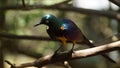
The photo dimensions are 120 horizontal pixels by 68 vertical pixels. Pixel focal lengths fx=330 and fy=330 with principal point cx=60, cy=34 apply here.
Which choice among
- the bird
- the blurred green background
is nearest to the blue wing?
the bird

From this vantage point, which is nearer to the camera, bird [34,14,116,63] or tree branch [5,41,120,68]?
tree branch [5,41,120,68]

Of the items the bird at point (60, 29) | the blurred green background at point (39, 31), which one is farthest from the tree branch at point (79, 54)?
the blurred green background at point (39, 31)

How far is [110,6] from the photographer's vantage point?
3.10 m

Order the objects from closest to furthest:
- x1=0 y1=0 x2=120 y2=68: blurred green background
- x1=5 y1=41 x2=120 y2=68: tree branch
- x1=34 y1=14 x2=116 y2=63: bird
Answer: x1=5 y1=41 x2=120 y2=68: tree branch
x1=34 y1=14 x2=116 y2=63: bird
x1=0 y1=0 x2=120 y2=68: blurred green background

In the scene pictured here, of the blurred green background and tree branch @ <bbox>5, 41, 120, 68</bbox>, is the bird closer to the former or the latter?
tree branch @ <bbox>5, 41, 120, 68</bbox>

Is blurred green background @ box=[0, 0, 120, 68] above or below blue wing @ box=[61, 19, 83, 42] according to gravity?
below

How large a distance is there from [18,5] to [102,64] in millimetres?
1340

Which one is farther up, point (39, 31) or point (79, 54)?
point (79, 54)

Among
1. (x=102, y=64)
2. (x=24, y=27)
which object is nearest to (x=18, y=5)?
(x=24, y=27)

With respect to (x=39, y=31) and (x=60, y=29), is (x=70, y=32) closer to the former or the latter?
(x=60, y=29)

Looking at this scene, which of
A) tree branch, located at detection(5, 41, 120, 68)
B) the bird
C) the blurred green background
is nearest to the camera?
tree branch, located at detection(5, 41, 120, 68)

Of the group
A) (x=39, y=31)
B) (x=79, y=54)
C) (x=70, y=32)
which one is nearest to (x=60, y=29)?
(x=70, y=32)

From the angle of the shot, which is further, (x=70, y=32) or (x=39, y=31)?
(x=39, y=31)

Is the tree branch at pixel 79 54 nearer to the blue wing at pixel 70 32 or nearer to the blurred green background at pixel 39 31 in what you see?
the blue wing at pixel 70 32
